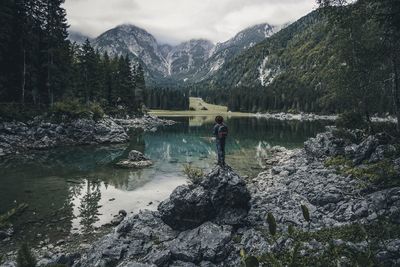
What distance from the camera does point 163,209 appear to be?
20562mm

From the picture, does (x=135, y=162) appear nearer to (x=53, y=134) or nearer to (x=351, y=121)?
(x=53, y=134)

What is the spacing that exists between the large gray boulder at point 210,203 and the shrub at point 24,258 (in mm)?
15988

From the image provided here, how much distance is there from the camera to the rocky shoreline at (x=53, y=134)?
51.3m

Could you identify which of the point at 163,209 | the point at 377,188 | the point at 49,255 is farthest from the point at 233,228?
the point at 49,255

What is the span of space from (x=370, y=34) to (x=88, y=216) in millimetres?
34843

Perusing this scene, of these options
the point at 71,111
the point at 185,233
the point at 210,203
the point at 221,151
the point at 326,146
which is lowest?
the point at 185,233

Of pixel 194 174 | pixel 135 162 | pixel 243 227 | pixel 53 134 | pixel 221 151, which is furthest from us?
pixel 53 134

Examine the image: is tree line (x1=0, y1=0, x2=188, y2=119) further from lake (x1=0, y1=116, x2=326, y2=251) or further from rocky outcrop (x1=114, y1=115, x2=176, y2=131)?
rocky outcrop (x1=114, y1=115, x2=176, y2=131)

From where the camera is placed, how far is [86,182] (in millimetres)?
35812

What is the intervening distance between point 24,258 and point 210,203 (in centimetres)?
1638

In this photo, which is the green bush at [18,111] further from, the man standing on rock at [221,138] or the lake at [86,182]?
the man standing on rock at [221,138]

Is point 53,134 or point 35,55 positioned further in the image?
point 35,55

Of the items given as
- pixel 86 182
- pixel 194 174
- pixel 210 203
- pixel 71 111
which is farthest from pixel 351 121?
pixel 71 111

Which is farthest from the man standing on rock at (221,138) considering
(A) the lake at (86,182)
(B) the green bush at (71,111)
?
(B) the green bush at (71,111)
